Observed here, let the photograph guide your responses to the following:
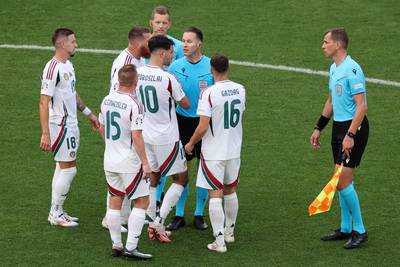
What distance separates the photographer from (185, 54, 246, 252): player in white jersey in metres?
11.1

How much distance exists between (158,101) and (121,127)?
2.64 feet

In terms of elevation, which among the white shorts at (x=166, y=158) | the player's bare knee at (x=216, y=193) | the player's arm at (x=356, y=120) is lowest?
the player's bare knee at (x=216, y=193)

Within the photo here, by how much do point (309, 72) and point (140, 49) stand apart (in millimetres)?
6457

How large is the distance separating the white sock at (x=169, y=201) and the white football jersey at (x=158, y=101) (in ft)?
1.96

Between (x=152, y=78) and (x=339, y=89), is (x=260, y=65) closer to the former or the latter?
(x=339, y=89)

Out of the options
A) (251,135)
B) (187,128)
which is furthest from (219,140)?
(251,135)

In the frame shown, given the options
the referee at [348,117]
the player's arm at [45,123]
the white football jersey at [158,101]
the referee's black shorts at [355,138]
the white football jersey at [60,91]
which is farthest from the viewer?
the white football jersey at [60,91]

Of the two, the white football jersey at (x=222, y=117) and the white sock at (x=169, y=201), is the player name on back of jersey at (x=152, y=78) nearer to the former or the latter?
the white football jersey at (x=222, y=117)

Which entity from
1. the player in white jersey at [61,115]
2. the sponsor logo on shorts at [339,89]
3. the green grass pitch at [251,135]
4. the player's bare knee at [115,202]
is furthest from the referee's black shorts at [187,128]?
the sponsor logo on shorts at [339,89]

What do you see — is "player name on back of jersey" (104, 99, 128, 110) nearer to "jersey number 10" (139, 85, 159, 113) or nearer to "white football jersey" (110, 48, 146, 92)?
"jersey number 10" (139, 85, 159, 113)

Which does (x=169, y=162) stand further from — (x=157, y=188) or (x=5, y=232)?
(x=5, y=232)

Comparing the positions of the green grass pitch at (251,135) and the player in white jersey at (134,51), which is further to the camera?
the player in white jersey at (134,51)

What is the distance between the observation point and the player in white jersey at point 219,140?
436 inches

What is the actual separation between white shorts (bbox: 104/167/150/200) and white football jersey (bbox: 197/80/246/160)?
85 cm
